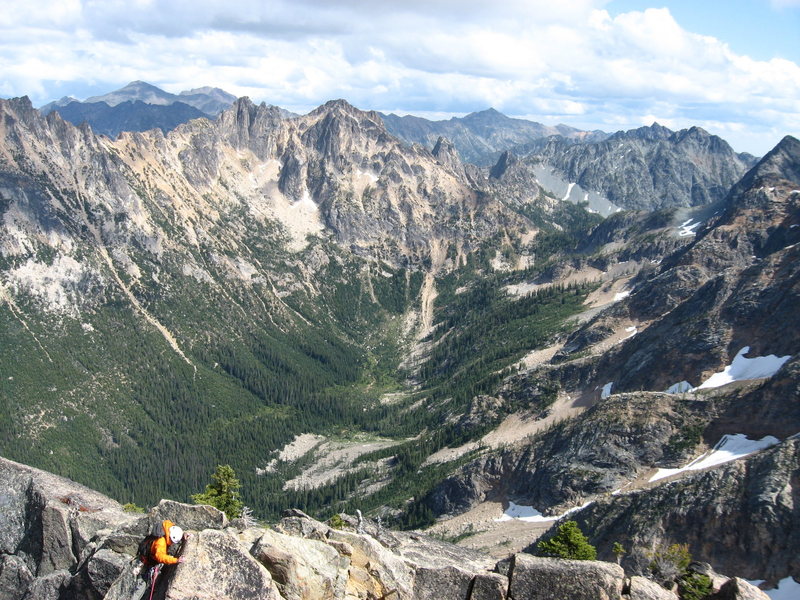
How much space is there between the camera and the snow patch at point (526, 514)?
361 feet

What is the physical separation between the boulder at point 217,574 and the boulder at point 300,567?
984mm

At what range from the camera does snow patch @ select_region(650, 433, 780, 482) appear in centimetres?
9731

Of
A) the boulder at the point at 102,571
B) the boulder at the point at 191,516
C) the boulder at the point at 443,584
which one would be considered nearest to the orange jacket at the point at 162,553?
the boulder at the point at 102,571

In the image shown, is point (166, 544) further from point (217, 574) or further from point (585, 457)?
point (585, 457)

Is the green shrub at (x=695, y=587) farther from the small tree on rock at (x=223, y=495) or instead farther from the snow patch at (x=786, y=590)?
the small tree on rock at (x=223, y=495)

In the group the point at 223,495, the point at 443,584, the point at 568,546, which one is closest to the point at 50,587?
the point at 443,584

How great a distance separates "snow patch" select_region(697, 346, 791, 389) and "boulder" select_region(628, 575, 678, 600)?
107m

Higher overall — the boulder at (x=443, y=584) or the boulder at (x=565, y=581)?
the boulder at (x=565, y=581)

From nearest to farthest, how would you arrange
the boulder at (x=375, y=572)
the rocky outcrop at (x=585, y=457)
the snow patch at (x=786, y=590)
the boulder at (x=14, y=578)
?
1. the boulder at (x=375, y=572)
2. the boulder at (x=14, y=578)
3. the snow patch at (x=786, y=590)
4. the rocky outcrop at (x=585, y=457)

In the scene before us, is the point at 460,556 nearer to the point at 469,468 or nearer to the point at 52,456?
the point at 469,468

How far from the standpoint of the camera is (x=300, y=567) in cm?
2650

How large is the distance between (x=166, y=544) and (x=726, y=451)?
10393 cm

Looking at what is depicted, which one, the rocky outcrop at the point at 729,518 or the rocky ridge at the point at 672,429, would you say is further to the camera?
the rocky ridge at the point at 672,429

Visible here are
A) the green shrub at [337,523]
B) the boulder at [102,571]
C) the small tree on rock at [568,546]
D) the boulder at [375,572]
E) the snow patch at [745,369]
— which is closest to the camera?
the boulder at [102,571]
